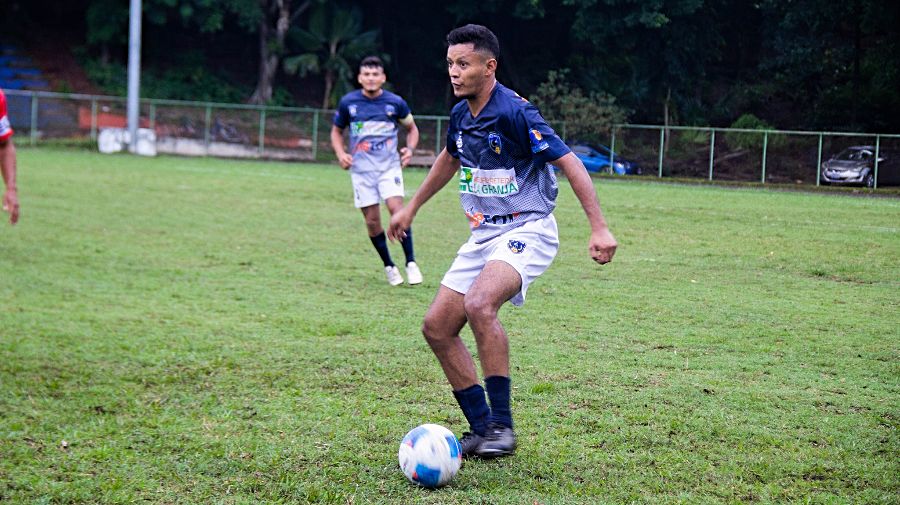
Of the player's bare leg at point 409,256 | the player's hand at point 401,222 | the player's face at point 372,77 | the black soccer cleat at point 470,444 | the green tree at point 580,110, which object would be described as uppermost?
the green tree at point 580,110

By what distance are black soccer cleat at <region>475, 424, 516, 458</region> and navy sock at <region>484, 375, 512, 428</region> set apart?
0.12 ft

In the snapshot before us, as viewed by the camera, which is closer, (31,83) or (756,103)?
(756,103)

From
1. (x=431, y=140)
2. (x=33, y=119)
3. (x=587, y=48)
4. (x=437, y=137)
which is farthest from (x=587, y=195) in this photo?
(x=587, y=48)

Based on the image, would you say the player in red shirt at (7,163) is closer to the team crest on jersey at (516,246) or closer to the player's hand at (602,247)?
the team crest on jersey at (516,246)

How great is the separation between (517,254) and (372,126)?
6227 mm

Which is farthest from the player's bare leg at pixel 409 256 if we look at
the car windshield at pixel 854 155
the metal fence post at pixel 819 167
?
the metal fence post at pixel 819 167

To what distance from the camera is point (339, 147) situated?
1108 cm

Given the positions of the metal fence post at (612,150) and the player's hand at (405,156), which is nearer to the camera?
the player's hand at (405,156)

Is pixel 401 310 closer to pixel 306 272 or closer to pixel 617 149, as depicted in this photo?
pixel 306 272

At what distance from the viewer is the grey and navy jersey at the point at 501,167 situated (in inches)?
198

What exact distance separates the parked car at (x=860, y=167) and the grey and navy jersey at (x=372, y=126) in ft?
64.4

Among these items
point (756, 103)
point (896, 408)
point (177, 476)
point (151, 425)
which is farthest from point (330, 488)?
point (756, 103)

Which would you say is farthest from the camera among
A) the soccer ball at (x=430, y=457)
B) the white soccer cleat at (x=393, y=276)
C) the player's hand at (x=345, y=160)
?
the player's hand at (x=345, y=160)

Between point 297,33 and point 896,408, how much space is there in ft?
130
